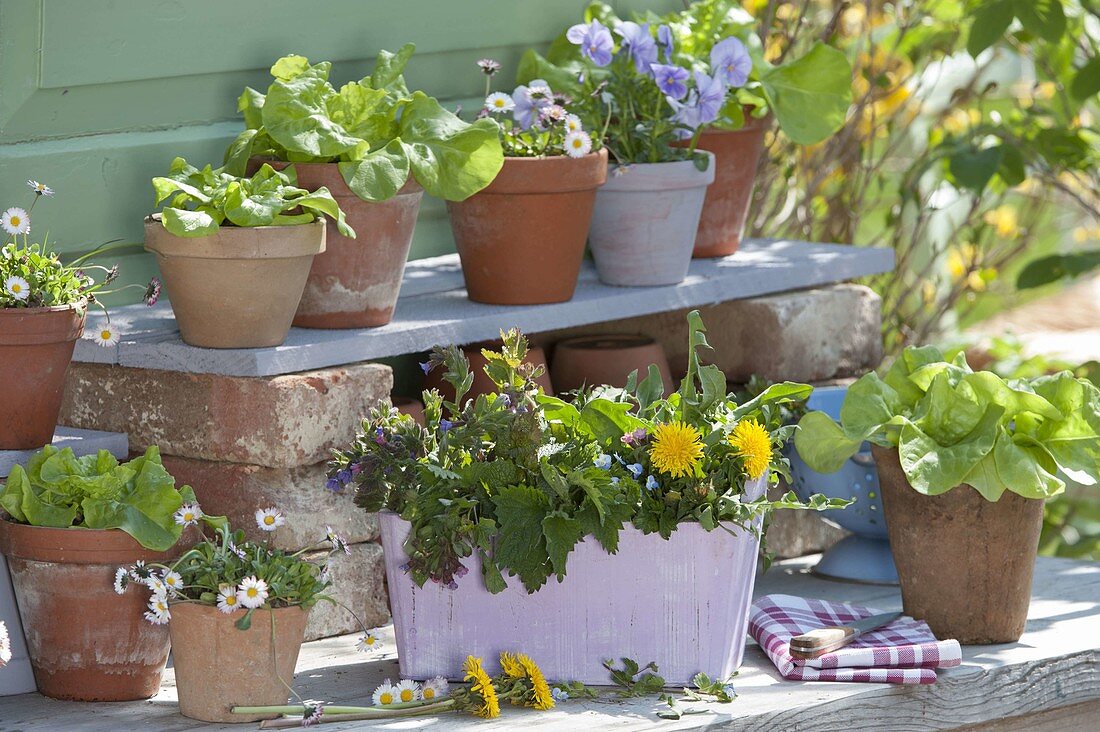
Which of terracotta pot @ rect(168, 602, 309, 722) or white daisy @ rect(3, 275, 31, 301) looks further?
white daisy @ rect(3, 275, 31, 301)

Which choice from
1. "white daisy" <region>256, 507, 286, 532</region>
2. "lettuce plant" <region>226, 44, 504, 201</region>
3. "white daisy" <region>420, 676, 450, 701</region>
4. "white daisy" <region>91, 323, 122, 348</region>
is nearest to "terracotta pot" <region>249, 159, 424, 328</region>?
"lettuce plant" <region>226, 44, 504, 201</region>

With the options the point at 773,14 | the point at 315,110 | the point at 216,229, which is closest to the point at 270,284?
the point at 216,229

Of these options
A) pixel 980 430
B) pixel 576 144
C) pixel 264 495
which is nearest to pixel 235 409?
pixel 264 495

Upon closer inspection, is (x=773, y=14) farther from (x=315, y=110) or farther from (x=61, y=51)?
(x=61, y=51)

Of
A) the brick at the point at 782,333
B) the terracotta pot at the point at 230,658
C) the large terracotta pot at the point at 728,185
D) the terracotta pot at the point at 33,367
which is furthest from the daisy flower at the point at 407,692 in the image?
the large terracotta pot at the point at 728,185

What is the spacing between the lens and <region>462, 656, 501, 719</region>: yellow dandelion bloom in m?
→ 1.98

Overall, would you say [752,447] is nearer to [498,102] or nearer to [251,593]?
[251,593]

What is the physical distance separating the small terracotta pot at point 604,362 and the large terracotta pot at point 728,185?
290 millimetres

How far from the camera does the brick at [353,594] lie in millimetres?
2383

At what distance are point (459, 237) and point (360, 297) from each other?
0.91ft

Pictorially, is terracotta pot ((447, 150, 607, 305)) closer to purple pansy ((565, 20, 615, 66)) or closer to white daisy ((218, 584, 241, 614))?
purple pansy ((565, 20, 615, 66))

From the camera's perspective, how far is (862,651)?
2154 millimetres

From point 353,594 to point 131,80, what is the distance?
0.86 m

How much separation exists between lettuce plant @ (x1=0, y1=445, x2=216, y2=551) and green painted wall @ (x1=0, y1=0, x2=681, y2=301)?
1.59 feet
